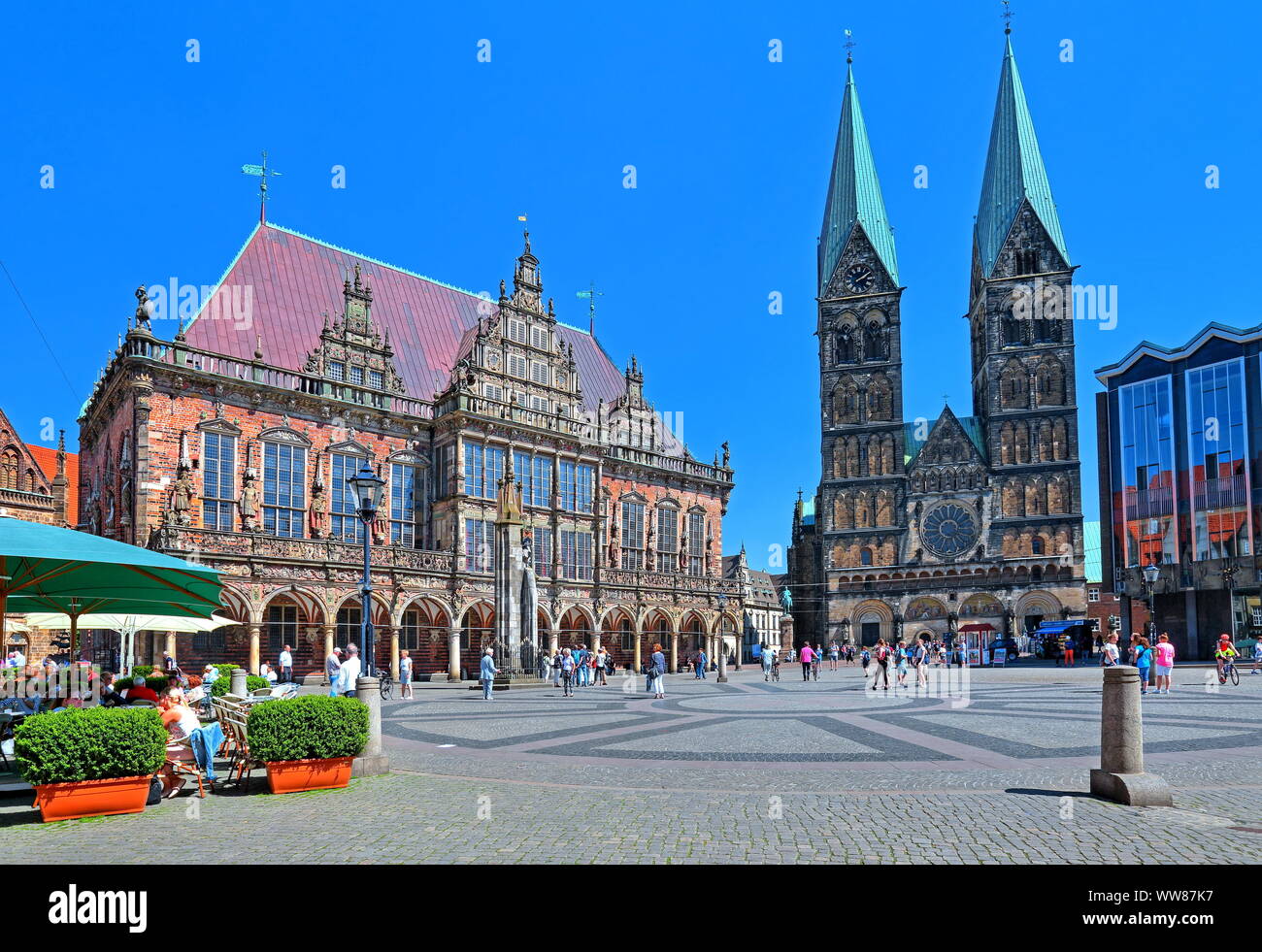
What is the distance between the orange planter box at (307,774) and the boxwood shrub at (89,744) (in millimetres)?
1170

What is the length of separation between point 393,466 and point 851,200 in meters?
60.1

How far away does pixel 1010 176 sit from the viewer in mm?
85500

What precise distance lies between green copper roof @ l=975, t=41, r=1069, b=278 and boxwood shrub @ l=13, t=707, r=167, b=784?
84647mm

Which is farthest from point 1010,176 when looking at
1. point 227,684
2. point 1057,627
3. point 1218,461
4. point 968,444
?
point 227,684

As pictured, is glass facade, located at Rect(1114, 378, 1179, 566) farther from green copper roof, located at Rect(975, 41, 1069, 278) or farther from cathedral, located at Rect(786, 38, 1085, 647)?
green copper roof, located at Rect(975, 41, 1069, 278)

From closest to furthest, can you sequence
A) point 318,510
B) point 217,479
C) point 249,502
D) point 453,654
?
point 217,479
point 249,502
point 318,510
point 453,654

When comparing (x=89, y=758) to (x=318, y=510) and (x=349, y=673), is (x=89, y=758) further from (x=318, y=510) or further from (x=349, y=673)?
(x=318, y=510)

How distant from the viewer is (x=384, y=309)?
4669 centimetres

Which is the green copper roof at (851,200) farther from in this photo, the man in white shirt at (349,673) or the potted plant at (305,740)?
the potted plant at (305,740)

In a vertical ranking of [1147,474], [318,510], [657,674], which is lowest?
[657,674]

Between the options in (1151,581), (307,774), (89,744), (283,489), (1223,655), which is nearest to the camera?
(89,744)
